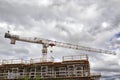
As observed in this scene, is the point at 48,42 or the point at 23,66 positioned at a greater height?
the point at 48,42

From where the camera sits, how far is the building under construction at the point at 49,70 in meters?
77.0

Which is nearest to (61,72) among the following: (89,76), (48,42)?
(89,76)

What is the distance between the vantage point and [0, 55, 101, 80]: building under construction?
77000 millimetres

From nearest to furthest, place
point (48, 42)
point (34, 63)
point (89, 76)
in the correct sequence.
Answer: point (89, 76) → point (34, 63) → point (48, 42)

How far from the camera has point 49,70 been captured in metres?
80.0

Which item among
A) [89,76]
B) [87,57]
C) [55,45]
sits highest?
[55,45]

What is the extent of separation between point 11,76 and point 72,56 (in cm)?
1863

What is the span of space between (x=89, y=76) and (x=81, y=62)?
4.13 metres

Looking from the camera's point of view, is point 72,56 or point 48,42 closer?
point 72,56

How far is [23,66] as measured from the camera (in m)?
82.5

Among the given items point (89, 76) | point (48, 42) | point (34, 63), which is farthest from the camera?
point (48, 42)

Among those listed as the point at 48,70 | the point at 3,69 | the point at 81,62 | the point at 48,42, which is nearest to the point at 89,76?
the point at 81,62

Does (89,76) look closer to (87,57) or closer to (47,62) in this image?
(87,57)

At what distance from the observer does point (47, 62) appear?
80.4 m
